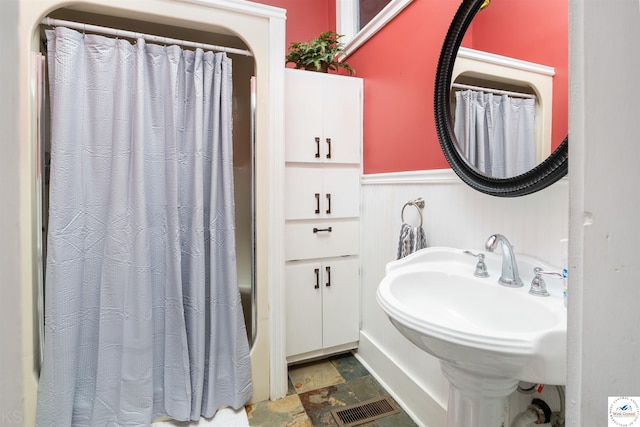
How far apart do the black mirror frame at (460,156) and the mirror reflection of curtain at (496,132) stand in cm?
3

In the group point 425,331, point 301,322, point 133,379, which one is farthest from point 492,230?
point 133,379

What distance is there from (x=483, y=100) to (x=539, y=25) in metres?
0.26

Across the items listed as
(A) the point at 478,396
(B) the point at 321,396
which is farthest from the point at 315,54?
(B) the point at 321,396

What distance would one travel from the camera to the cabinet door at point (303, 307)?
180cm

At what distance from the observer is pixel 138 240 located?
1.35 meters

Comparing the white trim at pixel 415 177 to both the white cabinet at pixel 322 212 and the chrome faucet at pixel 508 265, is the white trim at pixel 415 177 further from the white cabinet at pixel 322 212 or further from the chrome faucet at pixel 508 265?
the chrome faucet at pixel 508 265

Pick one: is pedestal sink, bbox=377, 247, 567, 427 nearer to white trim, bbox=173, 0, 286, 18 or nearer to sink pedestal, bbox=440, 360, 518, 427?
sink pedestal, bbox=440, 360, 518, 427

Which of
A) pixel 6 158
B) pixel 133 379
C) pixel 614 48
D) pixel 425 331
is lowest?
pixel 133 379

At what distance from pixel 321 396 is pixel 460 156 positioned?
1429mm

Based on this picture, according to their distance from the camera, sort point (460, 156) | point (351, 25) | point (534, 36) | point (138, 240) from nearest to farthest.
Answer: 1. point (534, 36)
2. point (460, 156)
3. point (138, 240)
4. point (351, 25)

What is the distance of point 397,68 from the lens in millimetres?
1634

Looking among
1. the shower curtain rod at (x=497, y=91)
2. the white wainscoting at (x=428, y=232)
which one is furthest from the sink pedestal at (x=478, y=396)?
the shower curtain rod at (x=497, y=91)

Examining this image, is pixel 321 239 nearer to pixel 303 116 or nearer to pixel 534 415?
pixel 303 116

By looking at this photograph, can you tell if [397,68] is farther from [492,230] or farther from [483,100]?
[492,230]
